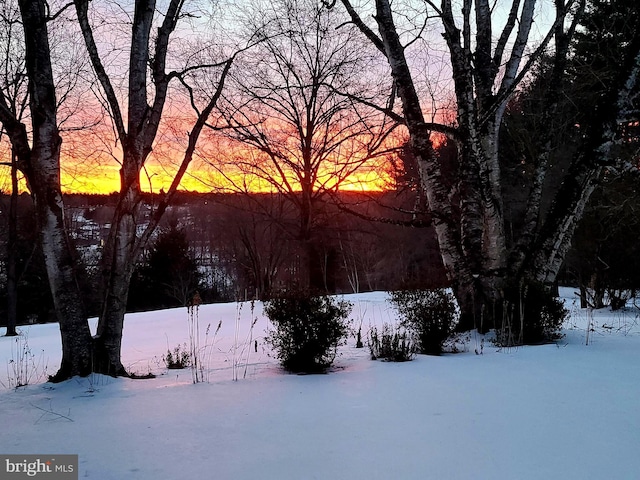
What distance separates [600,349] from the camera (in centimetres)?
484

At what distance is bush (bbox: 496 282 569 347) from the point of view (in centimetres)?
537

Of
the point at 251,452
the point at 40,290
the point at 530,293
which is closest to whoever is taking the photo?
the point at 251,452

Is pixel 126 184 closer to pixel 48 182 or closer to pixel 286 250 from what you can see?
pixel 48 182

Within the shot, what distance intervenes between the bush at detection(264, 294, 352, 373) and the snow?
252 millimetres

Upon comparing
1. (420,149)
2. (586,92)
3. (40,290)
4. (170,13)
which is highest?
(586,92)

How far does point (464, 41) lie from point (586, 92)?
229 inches

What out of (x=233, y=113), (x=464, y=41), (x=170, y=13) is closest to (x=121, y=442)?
(x=170, y=13)

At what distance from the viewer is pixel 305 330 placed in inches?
168

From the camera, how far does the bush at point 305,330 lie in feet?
13.9

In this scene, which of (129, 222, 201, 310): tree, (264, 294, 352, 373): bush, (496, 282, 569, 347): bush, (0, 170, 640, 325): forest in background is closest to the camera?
(264, 294, 352, 373): bush

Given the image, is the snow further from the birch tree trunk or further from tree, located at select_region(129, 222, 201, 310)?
tree, located at select_region(129, 222, 201, 310)

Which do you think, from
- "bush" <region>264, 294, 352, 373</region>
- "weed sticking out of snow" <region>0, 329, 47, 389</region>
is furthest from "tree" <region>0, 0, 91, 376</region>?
"bush" <region>264, 294, 352, 373</region>

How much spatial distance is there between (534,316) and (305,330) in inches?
117

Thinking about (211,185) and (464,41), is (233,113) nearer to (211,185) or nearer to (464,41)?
(211,185)
